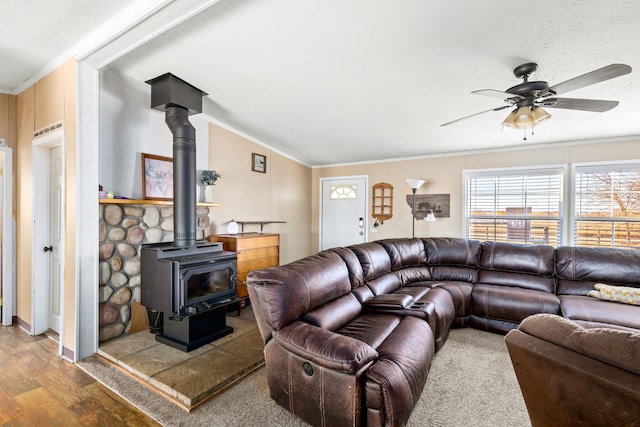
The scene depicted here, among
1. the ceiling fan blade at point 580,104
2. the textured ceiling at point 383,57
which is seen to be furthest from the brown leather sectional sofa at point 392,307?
the ceiling fan blade at point 580,104

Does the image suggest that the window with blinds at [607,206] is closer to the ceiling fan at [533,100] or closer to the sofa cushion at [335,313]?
the ceiling fan at [533,100]

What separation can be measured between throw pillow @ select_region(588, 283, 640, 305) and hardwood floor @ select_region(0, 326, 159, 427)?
401 centimetres

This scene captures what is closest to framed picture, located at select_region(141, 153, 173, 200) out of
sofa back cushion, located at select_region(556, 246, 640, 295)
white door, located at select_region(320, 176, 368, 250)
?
white door, located at select_region(320, 176, 368, 250)

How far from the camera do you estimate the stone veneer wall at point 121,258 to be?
110 inches

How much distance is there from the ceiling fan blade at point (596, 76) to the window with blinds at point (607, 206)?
111 inches

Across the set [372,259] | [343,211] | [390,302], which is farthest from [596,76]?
[343,211]

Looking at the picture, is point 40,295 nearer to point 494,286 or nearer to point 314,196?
point 314,196

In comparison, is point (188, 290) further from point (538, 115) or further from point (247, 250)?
point (538, 115)

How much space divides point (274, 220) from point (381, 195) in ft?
6.66

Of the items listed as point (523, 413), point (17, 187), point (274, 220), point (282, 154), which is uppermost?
point (282, 154)

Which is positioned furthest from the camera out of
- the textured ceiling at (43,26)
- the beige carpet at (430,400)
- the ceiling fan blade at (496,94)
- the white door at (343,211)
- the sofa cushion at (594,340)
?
the white door at (343,211)

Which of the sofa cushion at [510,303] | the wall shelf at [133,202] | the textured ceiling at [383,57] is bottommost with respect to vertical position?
the sofa cushion at [510,303]

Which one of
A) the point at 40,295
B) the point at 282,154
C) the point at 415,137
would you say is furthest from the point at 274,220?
the point at 40,295

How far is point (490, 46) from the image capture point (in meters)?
2.16
